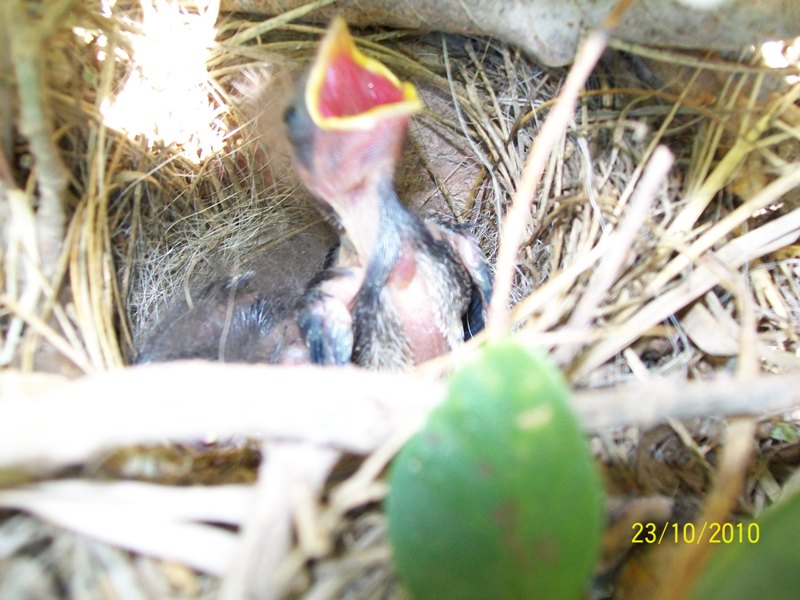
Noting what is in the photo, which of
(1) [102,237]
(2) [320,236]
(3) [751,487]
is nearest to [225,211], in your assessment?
(2) [320,236]

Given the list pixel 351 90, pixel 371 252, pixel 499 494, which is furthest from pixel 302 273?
pixel 499 494

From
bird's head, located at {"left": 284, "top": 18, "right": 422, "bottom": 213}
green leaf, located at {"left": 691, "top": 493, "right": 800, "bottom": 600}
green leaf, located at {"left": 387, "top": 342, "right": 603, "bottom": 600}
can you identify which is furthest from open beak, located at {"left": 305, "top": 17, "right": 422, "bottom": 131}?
green leaf, located at {"left": 691, "top": 493, "right": 800, "bottom": 600}

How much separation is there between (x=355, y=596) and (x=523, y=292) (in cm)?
78

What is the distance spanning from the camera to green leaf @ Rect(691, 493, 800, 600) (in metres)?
0.59

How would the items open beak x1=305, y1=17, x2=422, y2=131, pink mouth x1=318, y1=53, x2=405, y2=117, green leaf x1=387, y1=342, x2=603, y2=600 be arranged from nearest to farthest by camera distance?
green leaf x1=387, y1=342, x2=603, y2=600 → open beak x1=305, y1=17, x2=422, y2=131 → pink mouth x1=318, y1=53, x2=405, y2=117

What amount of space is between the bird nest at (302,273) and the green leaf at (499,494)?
0.09 metres

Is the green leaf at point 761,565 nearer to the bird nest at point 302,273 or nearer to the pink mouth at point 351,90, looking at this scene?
the bird nest at point 302,273

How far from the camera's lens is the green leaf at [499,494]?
52 centimetres

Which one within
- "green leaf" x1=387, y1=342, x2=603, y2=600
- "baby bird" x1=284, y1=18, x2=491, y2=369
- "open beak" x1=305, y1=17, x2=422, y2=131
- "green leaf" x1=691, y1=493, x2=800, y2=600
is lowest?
"green leaf" x1=691, y1=493, x2=800, y2=600

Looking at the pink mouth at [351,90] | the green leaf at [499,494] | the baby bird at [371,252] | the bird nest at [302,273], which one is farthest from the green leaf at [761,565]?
the pink mouth at [351,90]

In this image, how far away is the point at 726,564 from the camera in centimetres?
60

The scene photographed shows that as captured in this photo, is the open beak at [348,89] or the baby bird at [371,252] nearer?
the open beak at [348,89]

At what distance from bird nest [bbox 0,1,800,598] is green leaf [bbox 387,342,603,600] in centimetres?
9

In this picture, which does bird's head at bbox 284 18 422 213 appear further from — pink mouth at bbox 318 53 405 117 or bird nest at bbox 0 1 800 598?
bird nest at bbox 0 1 800 598
